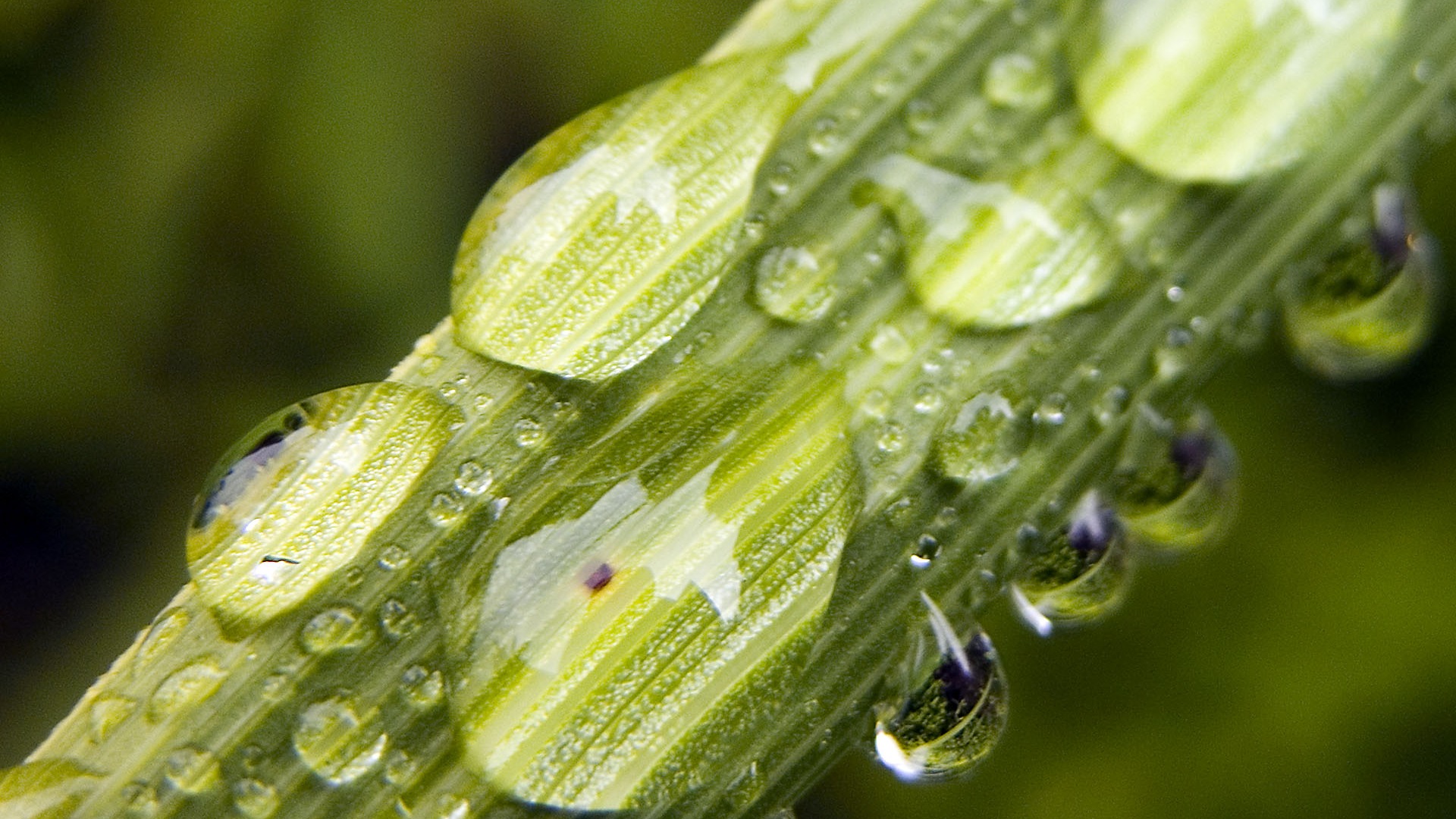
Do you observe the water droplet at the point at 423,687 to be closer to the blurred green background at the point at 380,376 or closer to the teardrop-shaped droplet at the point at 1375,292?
the teardrop-shaped droplet at the point at 1375,292

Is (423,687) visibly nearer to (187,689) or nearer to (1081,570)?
(187,689)

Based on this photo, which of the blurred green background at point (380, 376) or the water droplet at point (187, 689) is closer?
the water droplet at point (187, 689)

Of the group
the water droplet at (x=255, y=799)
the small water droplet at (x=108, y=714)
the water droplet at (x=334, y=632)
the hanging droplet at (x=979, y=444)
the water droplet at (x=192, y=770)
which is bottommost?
the hanging droplet at (x=979, y=444)

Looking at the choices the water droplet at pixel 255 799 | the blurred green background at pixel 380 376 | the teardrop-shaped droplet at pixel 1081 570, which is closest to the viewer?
the water droplet at pixel 255 799

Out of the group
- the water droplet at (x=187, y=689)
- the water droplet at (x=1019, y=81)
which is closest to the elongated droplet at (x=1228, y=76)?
the water droplet at (x=1019, y=81)

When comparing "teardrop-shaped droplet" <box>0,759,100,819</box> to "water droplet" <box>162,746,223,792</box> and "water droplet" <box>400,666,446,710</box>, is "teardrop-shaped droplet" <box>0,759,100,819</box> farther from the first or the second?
"water droplet" <box>400,666,446,710</box>

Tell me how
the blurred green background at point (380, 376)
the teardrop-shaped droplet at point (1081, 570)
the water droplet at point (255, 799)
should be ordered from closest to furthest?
the water droplet at point (255, 799)
the teardrop-shaped droplet at point (1081, 570)
the blurred green background at point (380, 376)

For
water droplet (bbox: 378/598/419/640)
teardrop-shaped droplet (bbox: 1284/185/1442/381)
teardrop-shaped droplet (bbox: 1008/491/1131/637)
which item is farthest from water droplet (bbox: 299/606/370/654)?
teardrop-shaped droplet (bbox: 1284/185/1442/381)

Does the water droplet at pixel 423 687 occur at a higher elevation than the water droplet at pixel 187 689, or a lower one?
lower

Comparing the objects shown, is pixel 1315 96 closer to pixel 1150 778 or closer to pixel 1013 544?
pixel 1013 544
